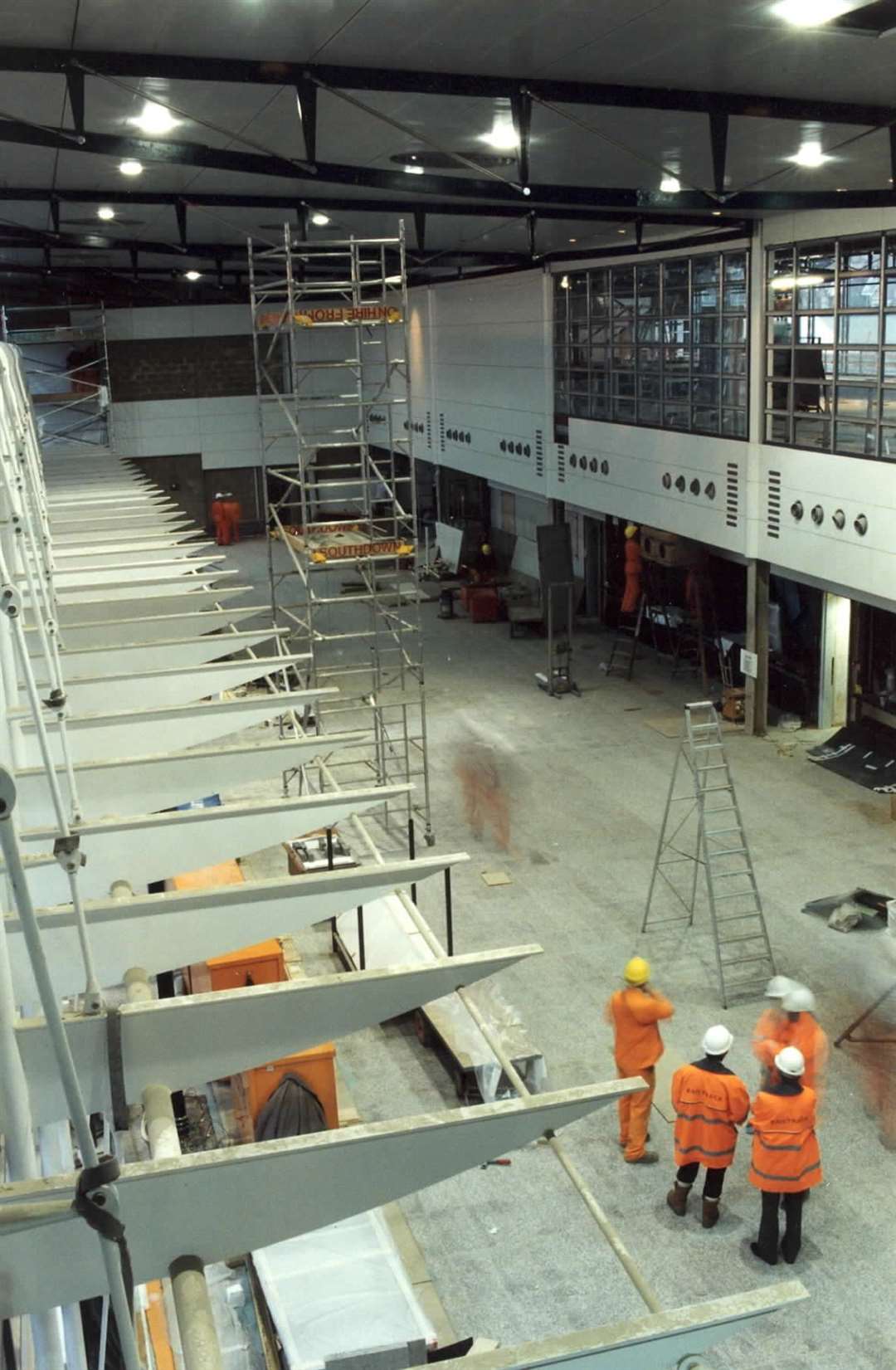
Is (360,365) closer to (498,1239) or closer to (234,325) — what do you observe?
(498,1239)

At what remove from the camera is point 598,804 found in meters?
17.1

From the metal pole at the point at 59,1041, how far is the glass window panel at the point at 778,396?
58.2 feet

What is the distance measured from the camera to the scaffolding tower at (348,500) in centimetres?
1551

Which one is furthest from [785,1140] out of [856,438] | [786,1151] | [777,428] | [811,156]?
[777,428]

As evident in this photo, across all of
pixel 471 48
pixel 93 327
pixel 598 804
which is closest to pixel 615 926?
pixel 598 804

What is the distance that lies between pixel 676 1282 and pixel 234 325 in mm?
35051

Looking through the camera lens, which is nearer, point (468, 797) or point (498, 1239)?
point (498, 1239)

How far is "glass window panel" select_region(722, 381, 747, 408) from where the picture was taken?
19.4 meters

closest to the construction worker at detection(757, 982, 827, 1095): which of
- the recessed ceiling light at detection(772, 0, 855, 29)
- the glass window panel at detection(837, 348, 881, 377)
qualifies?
the recessed ceiling light at detection(772, 0, 855, 29)

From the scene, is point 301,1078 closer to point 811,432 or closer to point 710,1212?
point 710,1212

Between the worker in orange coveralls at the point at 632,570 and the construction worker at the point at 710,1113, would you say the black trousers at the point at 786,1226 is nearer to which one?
the construction worker at the point at 710,1113

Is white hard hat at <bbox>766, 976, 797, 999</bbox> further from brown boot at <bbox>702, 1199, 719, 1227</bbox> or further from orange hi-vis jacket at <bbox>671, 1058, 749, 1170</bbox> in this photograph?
brown boot at <bbox>702, 1199, 719, 1227</bbox>

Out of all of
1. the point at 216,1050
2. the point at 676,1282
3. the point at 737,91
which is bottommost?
the point at 676,1282

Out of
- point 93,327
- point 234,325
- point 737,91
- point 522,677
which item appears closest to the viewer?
point 737,91
